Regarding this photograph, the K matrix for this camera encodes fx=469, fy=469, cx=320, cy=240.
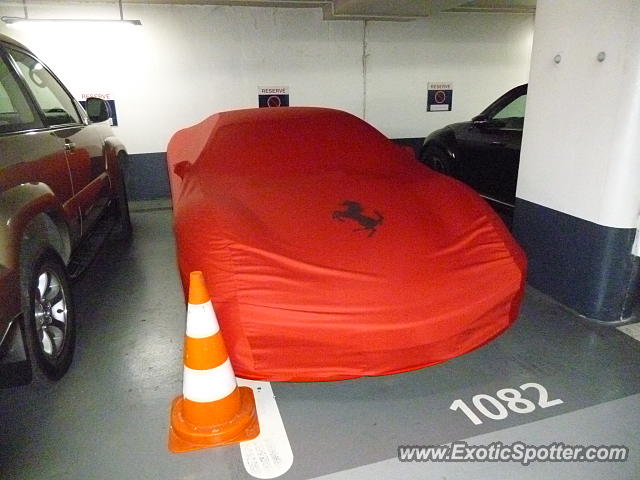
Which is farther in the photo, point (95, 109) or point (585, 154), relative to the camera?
point (95, 109)

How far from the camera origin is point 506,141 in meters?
4.41

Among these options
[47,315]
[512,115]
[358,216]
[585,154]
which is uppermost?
[512,115]

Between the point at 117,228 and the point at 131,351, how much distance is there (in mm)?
2421

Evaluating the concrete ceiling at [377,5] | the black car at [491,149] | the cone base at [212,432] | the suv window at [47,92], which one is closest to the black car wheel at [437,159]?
the black car at [491,149]

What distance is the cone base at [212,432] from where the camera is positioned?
1.87m

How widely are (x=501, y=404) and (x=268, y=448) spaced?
106cm

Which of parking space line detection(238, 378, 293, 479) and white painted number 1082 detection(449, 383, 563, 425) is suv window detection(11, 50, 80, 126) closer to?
parking space line detection(238, 378, 293, 479)

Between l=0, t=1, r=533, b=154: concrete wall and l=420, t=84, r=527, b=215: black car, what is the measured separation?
68.4 inches

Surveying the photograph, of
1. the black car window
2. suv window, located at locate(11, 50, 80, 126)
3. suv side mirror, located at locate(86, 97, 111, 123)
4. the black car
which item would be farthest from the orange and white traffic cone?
the black car window

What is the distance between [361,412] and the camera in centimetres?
206

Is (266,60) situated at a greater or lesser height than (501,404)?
greater

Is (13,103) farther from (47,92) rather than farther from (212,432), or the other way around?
(212,432)

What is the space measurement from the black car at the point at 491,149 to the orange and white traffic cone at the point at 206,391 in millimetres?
3398

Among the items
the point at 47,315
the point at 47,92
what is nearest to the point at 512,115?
the point at 47,92
